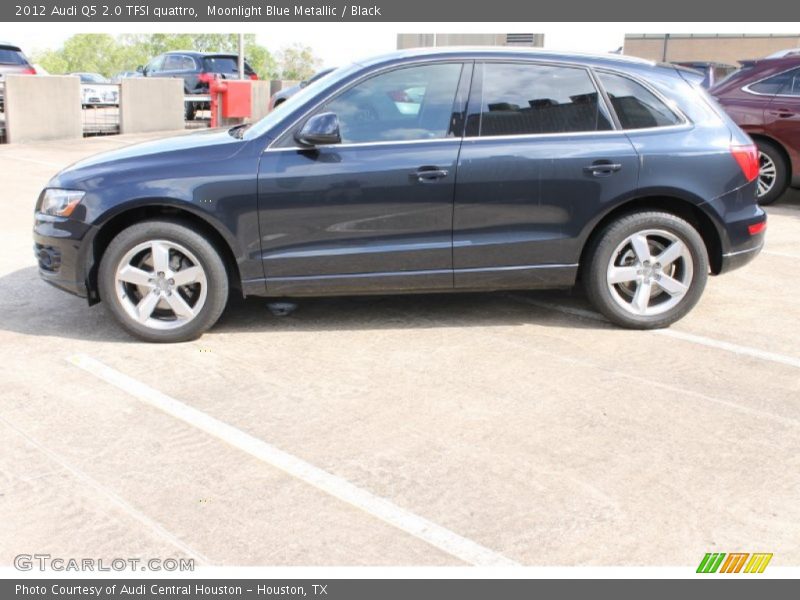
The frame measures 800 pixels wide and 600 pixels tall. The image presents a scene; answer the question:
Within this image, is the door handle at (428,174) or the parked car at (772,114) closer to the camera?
the door handle at (428,174)

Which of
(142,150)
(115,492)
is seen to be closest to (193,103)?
(142,150)

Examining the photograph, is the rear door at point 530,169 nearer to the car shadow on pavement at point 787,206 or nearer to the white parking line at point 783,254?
the white parking line at point 783,254

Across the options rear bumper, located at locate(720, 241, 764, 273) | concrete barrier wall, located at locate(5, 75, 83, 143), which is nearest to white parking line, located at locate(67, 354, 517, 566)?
rear bumper, located at locate(720, 241, 764, 273)

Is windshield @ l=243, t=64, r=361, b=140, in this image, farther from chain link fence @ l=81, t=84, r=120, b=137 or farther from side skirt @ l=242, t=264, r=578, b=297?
chain link fence @ l=81, t=84, r=120, b=137

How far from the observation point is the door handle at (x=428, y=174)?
→ 5316 mm

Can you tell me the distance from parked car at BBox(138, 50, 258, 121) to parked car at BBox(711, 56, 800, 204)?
15.6 meters

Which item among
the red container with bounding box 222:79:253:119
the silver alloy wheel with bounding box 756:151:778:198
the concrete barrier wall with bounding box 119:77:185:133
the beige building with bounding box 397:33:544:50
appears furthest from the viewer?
the concrete barrier wall with bounding box 119:77:185:133

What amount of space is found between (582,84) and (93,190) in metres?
3.04

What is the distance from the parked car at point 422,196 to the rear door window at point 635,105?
0.04ft

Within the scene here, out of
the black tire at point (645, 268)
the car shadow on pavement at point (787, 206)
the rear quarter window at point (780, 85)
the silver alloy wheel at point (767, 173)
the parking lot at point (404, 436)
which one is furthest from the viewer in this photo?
the silver alloy wheel at point (767, 173)

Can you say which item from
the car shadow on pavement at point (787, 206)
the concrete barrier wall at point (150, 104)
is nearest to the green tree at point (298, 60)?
the concrete barrier wall at point (150, 104)

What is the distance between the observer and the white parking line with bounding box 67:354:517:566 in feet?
10.7

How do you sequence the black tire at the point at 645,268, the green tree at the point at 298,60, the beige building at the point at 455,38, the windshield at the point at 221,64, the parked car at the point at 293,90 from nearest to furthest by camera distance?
1. the black tire at the point at 645,268
2. the parked car at the point at 293,90
3. the beige building at the point at 455,38
4. the windshield at the point at 221,64
5. the green tree at the point at 298,60

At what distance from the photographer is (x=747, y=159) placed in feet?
18.5
